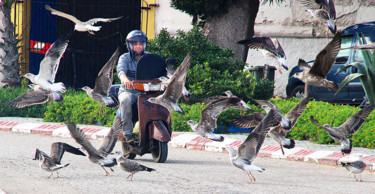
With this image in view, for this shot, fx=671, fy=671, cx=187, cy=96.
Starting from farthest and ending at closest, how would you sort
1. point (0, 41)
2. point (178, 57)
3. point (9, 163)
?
point (0, 41) < point (178, 57) < point (9, 163)

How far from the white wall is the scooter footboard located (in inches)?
462

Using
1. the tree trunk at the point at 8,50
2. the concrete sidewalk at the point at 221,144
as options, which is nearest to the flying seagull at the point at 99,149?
the concrete sidewalk at the point at 221,144

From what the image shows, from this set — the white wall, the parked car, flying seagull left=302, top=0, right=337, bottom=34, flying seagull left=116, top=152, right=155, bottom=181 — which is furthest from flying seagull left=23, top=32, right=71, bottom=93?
the white wall

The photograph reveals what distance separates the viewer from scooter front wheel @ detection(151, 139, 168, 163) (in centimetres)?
901

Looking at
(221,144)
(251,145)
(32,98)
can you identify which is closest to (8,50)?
(221,144)

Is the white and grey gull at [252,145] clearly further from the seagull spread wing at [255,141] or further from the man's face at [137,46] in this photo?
the man's face at [137,46]

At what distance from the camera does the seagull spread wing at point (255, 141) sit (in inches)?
286

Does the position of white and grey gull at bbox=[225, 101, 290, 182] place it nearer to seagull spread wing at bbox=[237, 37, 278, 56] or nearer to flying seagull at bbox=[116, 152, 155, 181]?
flying seagull at bbox=[116, 152, 155, 181]

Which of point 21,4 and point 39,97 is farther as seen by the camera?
point 21,4

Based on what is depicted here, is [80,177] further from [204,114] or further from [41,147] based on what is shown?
[41,147]

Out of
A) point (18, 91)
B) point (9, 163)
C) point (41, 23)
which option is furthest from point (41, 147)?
point (41, 23)

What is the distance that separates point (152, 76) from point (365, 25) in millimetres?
8259

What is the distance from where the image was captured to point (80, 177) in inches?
307

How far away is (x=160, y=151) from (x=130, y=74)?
1154 millimetres
